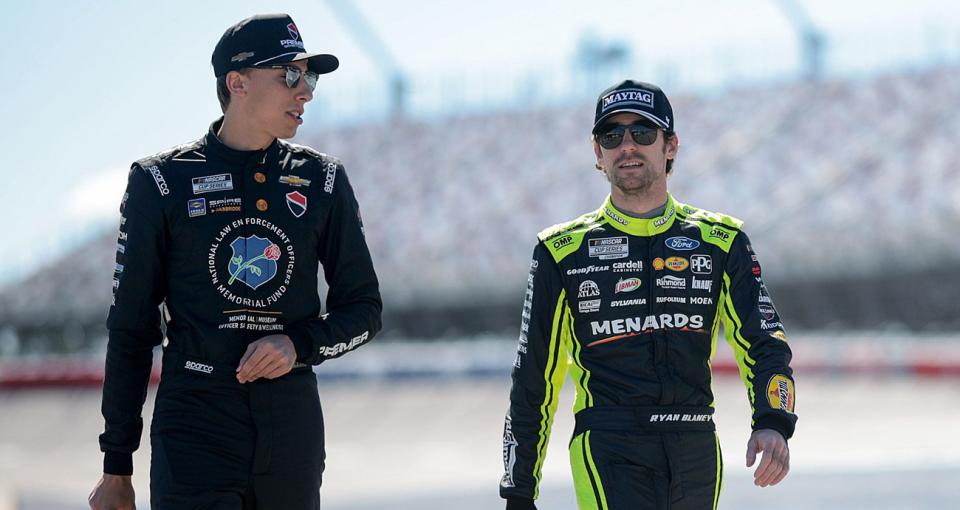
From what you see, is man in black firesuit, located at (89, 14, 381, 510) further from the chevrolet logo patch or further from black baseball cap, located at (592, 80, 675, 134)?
black baseball cap, located at (592, 80, 675, 134)

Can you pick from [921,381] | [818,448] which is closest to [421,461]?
[818,448]

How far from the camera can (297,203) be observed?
11.8 feet

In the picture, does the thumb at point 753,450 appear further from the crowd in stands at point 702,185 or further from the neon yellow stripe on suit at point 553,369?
the crowd in stands at point 702,185

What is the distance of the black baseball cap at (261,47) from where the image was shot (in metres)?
3.62

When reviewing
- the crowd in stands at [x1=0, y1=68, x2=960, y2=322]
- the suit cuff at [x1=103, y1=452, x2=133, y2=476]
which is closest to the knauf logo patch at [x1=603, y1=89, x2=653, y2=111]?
the suit cuff at [x1=103, y1=452, x2=133, y2=476]

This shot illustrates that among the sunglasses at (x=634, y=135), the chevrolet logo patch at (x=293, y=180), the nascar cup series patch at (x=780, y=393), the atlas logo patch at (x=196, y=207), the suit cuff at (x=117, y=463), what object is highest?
the sunglasses at (x=634, y=135)

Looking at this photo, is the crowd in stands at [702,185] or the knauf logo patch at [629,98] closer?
the knauf logo patch at [629,98]

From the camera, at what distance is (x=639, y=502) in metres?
3.72

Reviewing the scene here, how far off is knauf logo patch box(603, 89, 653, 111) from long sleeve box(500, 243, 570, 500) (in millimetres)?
486

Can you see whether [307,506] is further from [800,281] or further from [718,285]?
[800,281]

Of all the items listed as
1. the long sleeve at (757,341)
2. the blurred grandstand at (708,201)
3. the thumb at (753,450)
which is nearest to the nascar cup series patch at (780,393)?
the long sleeve at (757,341)

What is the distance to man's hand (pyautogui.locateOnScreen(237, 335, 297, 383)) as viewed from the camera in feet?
10.9

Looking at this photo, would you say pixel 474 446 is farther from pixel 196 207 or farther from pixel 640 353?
A: pixel 196 207

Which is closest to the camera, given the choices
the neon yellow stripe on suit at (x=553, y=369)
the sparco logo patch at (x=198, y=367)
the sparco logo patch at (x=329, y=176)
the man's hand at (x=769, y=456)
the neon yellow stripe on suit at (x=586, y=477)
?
the sparco logo patch at (x=198, y=367)
